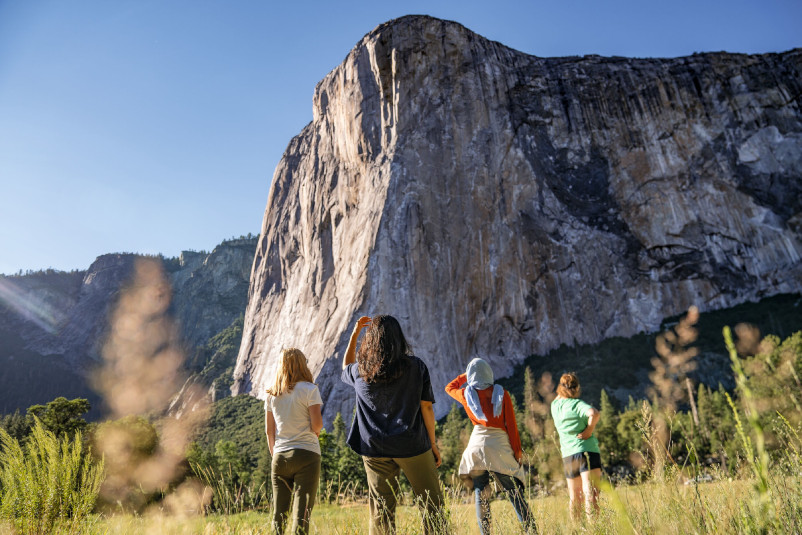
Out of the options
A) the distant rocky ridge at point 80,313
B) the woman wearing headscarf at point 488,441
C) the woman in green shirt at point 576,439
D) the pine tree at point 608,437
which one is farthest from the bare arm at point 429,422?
the distant rocky ridge at point 80,313

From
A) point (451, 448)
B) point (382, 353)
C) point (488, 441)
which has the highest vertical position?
point (382, 353)

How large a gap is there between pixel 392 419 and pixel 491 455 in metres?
1.03

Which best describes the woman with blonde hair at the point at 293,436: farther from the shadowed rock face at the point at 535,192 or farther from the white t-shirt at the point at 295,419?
the shadowed rock face at the point at 535,192

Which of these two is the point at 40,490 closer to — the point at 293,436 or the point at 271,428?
the point at 271,428

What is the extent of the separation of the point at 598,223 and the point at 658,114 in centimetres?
1393

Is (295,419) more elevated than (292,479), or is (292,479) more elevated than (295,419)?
(295,419)

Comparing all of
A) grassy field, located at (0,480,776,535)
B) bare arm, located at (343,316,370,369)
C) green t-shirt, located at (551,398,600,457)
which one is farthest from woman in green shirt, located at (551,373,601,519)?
bare arm, located at (343,316,370,369)

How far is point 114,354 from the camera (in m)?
91.6

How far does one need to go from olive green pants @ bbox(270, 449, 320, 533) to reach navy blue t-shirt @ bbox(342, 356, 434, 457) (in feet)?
1.49

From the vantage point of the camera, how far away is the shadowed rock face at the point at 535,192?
43281mm

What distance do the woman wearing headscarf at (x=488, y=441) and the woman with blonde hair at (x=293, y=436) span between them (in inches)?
50.6

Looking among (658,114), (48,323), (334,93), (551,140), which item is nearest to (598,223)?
(551,140)

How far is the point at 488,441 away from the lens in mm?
4082

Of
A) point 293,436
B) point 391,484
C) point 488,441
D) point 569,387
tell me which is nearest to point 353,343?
point 293,436
